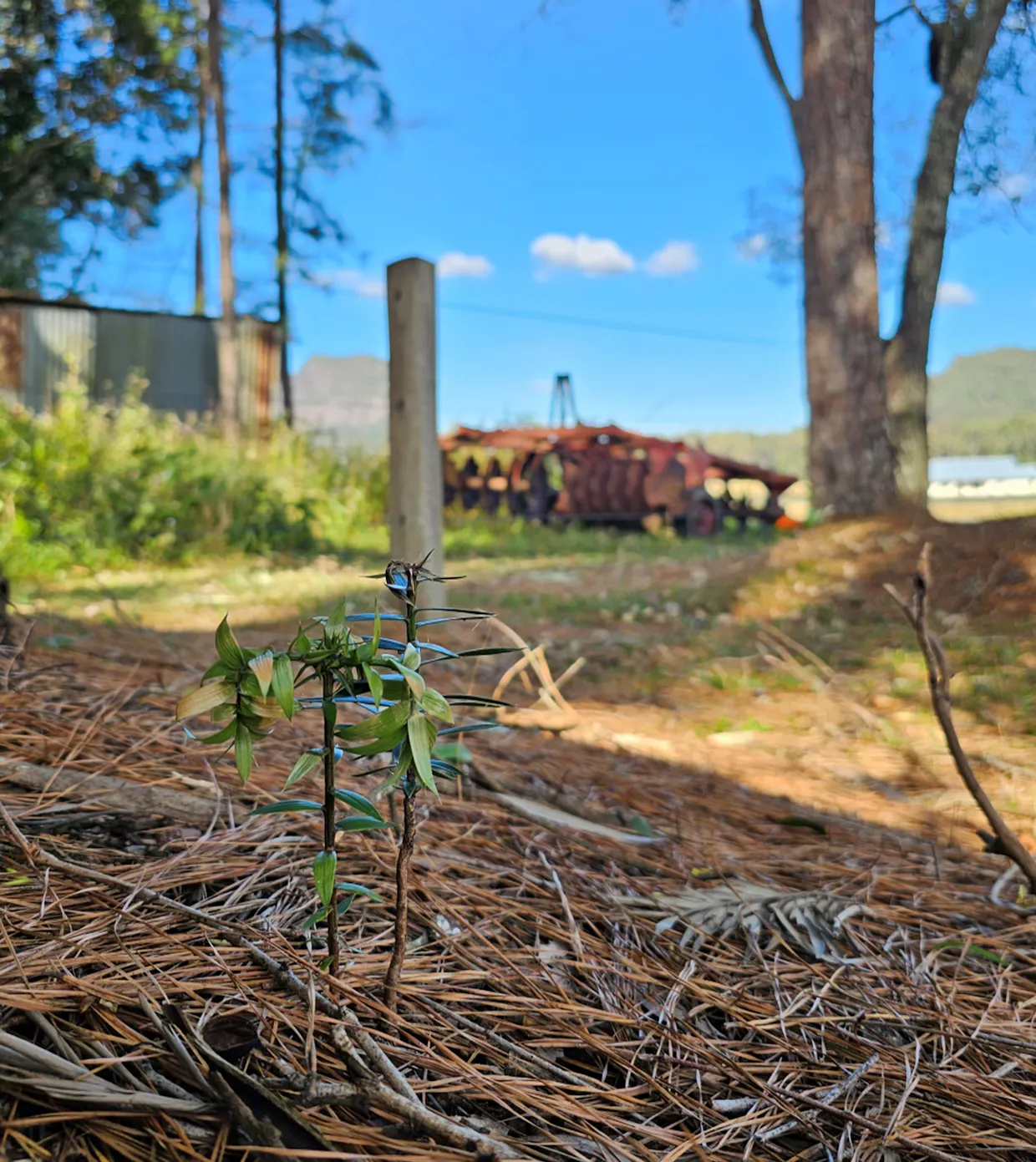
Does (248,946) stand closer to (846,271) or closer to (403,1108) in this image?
(403,1108)

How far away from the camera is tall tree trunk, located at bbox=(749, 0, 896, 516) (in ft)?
20.4

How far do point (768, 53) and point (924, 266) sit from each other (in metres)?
2.60

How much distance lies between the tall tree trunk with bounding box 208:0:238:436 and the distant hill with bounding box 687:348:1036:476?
2626cm

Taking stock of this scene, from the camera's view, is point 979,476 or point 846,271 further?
point 979,476

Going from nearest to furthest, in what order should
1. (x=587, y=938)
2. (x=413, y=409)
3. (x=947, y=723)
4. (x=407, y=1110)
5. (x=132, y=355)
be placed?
(x=407, y=1110) < (x=587, y=938) < (x=947, y=723) < (x=413, y=409) < (x=132, y=355)

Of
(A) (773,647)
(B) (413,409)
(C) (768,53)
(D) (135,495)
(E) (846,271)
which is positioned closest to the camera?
(B) (413,409)

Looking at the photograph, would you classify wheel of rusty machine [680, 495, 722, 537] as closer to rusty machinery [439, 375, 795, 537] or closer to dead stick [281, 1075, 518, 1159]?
rusty machinery [439, 375, 795, 537]

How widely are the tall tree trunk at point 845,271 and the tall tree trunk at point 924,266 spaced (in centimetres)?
363

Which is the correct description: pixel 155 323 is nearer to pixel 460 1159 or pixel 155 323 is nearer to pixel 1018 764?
pixel 1018 764

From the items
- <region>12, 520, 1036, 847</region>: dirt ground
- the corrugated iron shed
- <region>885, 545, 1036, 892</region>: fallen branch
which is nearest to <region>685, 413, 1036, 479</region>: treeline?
the corrugated iron shed

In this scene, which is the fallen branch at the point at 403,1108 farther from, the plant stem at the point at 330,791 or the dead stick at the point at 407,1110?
the plant stem at the point at 330,791

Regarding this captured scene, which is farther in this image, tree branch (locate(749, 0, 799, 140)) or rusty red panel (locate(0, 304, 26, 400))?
rusty red panel (locate(0, 304, 26, 400))

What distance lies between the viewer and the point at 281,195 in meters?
16.6

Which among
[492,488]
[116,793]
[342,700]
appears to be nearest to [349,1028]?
[342,700]
